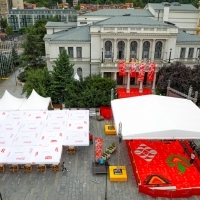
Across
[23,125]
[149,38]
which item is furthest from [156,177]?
[149,38]

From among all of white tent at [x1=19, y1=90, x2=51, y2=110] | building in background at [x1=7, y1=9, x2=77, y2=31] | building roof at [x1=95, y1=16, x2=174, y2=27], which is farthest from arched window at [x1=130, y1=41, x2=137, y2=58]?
building in background at [x1=7, y1=9, x2=77, y2=31]

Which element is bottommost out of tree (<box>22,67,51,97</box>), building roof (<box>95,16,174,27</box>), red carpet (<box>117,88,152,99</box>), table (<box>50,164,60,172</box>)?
red carpet (<box>117,88,152,99</box>)

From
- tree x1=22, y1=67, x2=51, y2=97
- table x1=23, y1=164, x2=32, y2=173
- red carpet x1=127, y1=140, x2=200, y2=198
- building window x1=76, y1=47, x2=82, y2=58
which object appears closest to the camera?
red carpet x1=127, y1=140, x2=200, y2=198

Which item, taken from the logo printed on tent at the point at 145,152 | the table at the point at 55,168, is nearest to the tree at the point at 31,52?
the table at the point at 55,168

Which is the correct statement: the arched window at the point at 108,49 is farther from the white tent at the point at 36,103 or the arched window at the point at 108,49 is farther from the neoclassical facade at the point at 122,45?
the white tent at the point at 36,103

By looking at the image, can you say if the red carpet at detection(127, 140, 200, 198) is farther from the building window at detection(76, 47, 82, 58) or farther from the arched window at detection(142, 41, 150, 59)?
the building window at detection(76, 47, 82, 58)

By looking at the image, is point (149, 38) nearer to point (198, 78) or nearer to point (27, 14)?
point (198, 78)

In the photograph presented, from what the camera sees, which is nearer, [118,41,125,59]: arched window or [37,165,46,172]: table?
[37,165,46,172]: table
